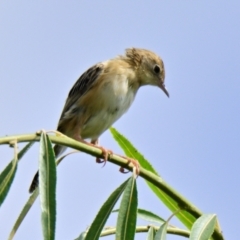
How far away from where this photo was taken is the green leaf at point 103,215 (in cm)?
249

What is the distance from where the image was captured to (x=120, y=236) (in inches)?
97.2

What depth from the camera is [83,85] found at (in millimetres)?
6504

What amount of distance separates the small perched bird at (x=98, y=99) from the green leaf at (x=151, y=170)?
2193 millimetres

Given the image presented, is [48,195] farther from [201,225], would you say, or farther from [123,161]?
[201,225]

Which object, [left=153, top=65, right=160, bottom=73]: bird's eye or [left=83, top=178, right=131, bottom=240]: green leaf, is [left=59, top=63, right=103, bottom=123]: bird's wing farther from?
[left=83, top=178, right=131, bottom=240]: green leaf

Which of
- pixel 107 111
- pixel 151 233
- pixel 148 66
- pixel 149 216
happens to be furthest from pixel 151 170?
pixel 148 66

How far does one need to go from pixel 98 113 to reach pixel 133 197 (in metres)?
3.51

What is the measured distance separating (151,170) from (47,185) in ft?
3.35

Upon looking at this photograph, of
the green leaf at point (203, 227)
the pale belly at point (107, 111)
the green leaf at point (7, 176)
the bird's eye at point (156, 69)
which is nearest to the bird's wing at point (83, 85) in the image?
the pale belly at point (107, 111)

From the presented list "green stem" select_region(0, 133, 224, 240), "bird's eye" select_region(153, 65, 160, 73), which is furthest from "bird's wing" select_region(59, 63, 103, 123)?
"green stem" select_region(0, 133, 224, 240)

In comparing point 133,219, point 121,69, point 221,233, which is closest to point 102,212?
point 133,219

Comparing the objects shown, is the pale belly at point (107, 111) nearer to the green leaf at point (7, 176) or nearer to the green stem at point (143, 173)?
the green stem at point (143, 173)

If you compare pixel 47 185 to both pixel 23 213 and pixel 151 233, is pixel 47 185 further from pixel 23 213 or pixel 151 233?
pixel 151 233

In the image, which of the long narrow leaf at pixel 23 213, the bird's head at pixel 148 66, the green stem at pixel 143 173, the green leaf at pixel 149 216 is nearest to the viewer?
the green stem at pixel 143 173
